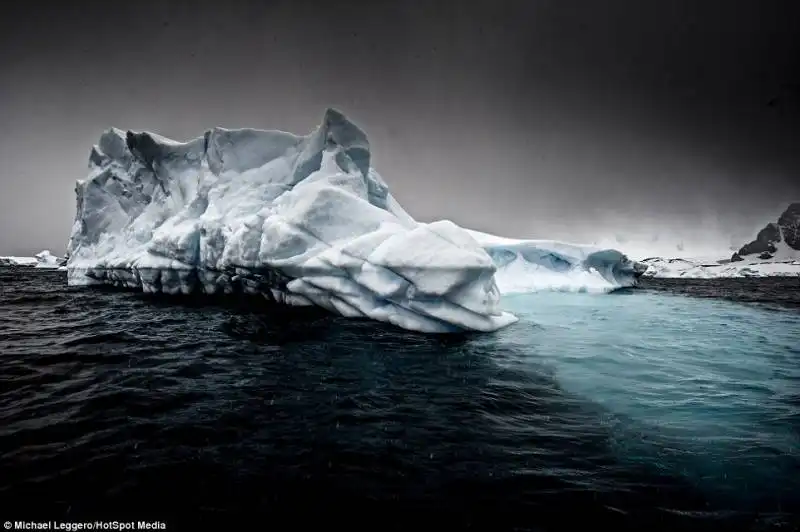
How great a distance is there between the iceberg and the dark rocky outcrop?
214309 mm

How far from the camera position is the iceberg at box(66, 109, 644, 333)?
10477mm

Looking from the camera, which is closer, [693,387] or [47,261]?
[693,387]

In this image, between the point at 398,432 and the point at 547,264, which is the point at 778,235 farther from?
the point at 398,432

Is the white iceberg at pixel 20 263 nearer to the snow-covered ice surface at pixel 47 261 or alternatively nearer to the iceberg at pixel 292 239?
the snow-covered ice surface at pixel 47 261

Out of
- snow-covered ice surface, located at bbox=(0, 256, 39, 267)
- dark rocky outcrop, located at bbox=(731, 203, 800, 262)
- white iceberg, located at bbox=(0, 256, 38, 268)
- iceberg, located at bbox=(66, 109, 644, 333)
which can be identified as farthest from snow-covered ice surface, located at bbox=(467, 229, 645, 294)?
dark rocky outcrop, located at bbox=(731, 203, 800, 262)

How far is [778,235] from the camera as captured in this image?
182 metres

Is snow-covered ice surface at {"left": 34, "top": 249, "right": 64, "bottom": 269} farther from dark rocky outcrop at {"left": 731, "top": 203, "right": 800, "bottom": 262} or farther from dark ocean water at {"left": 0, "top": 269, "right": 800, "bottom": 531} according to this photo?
dark rocky outcrop at {"left": 731, "top": 203, "right": 800, "bottom": 262}

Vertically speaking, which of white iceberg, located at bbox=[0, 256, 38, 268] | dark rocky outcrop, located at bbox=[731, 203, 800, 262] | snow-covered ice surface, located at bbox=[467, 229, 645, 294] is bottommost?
snow-covered ice surface, located at bbox=[467, 229, 645, 294]

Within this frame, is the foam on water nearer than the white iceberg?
Yes

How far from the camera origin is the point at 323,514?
3.39 meters

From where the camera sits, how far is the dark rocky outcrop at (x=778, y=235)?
177750mm

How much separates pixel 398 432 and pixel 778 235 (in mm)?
256358

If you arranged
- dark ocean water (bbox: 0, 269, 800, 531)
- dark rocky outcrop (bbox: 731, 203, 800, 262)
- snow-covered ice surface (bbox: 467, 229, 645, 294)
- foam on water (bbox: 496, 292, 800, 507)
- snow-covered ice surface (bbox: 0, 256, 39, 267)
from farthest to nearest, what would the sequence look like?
dark rocky outcrop (bbox: 731, 203, 800, 262)
snow-covered ice surface (bbox: 0, 256, 39, 267)
snow-covered ice surface (bbox: 467, 229, 645, 294)
foam on water (bbox: 496, 292, 800, 507)
dark ocean water (bbox: 0, 269, 800, 531)

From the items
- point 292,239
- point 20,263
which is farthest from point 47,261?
point 292,239
